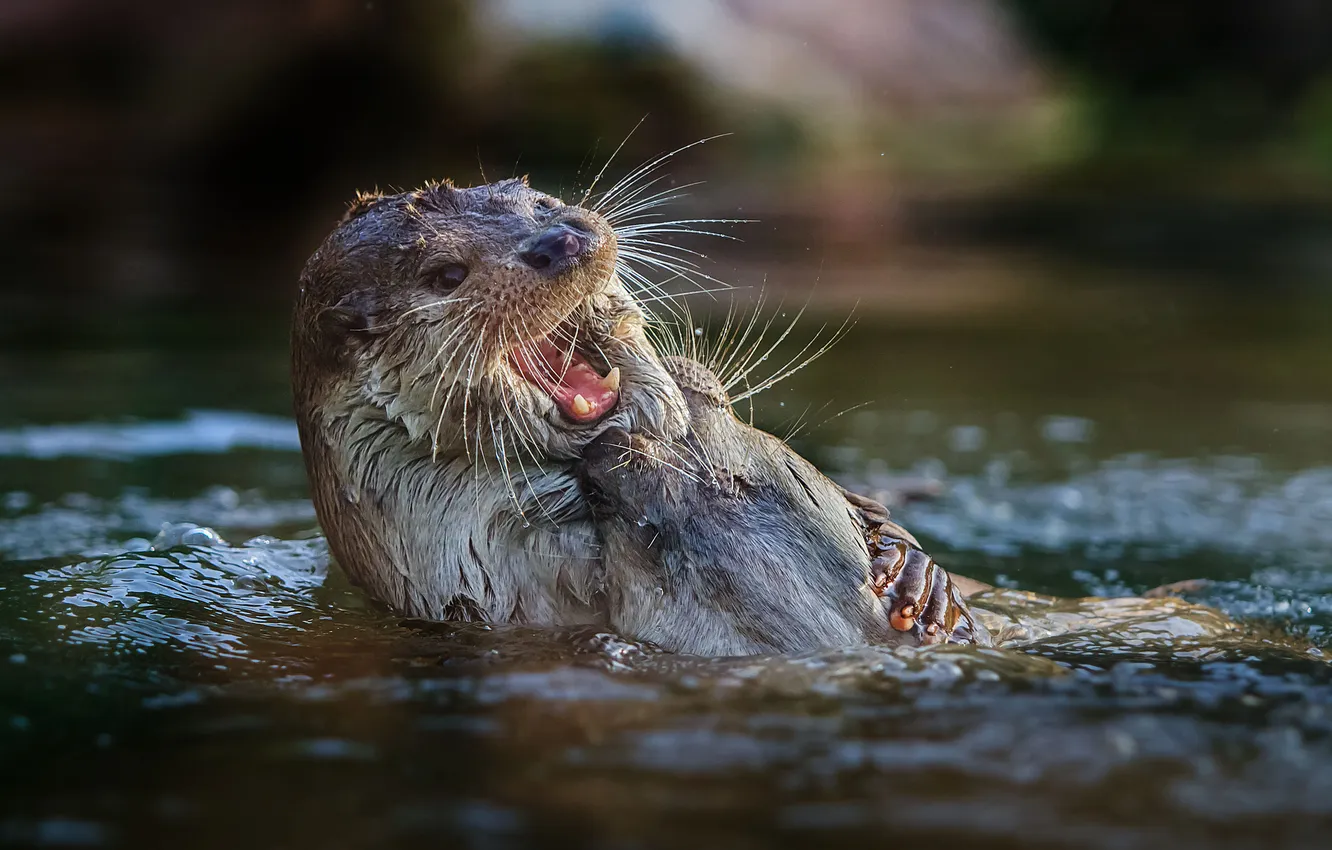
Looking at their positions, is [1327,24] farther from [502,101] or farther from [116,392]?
[116,392]

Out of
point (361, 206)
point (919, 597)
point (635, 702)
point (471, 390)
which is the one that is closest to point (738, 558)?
point (919, 597)

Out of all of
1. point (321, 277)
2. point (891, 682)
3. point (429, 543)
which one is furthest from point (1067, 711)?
point (321, 277)

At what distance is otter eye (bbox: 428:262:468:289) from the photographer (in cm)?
293

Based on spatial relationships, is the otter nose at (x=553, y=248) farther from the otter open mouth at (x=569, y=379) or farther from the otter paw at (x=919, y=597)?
the otter paw at (x=919, y=597)

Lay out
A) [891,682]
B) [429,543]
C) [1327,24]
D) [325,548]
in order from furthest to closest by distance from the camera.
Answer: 1. [1327,24]
2. [325,548]
3. [429,543]
4. [891,682]

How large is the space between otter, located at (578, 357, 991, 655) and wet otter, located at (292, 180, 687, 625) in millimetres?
67

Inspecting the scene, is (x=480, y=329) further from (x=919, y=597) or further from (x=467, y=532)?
(x=919, y=597)

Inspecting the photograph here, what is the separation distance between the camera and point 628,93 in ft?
37.8

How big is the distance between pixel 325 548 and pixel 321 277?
994 mm

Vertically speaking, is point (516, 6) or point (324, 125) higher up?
point (516, 6)

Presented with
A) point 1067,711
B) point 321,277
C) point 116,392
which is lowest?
point 1067,711

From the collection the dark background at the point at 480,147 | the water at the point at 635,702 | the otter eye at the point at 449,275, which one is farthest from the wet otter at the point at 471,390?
the dark background at the point at 480,147

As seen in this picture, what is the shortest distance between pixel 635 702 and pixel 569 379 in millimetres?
873

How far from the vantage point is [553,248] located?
284 cm
